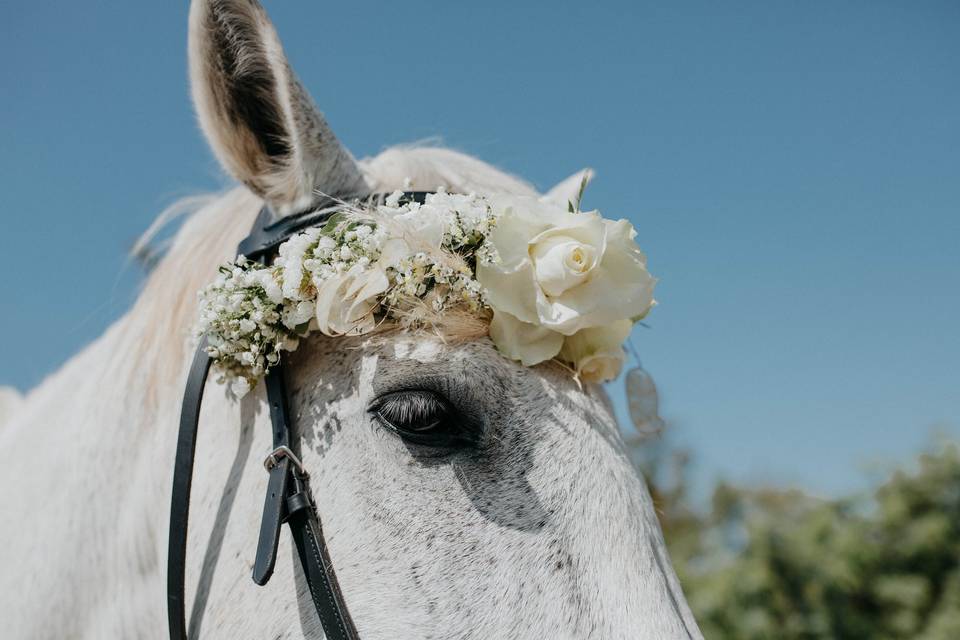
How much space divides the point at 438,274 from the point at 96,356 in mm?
1332

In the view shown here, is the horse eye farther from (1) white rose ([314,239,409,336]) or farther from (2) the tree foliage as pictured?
(2) the tree foliage

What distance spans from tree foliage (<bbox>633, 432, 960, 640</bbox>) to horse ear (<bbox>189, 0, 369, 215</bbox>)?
23.0ft

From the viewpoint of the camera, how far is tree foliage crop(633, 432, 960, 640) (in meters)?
8.47

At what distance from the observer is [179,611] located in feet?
5.70

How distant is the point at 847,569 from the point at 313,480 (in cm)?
912

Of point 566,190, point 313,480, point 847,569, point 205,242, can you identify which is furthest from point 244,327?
point 847,569

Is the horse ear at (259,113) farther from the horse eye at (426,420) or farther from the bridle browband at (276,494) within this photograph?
the horse eye at (426,420)

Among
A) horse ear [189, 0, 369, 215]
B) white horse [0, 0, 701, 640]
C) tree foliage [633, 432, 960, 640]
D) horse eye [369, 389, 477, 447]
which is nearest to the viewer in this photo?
white horse [0, 0, 701, 640]

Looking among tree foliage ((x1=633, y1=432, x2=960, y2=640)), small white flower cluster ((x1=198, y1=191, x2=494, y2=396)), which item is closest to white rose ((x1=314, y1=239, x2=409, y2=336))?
small white flower cluster ((x1=198, y1=191, x2=494, y2=396))

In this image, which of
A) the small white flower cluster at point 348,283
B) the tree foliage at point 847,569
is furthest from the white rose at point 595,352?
the tree foliage at point 847,569

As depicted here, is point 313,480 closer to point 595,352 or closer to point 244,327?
point 244,327

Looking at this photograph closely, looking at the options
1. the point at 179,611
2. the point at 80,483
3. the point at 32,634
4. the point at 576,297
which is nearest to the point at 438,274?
the point at 576,297

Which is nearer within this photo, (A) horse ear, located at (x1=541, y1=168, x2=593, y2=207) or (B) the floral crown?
(B) the floral crown

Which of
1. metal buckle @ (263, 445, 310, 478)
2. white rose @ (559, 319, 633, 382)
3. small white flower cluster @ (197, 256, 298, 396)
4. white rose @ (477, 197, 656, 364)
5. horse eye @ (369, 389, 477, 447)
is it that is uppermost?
small white flower cluster @ (197, 256, 298, 396)
